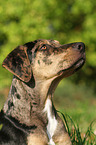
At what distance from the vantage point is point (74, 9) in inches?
706

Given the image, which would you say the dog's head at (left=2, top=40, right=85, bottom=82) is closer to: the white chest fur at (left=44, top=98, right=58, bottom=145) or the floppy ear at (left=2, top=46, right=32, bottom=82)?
the floppy ear at (left=2, top=46, right=32, bottom=82)

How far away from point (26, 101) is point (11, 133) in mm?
552

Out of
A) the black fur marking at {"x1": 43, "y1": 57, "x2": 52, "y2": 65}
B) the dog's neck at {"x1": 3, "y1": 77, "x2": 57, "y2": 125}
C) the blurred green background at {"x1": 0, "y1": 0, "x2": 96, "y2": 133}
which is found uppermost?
the black fur marking at {"x1": 43, "y1": 57, "x2": 52, "y2": 65}

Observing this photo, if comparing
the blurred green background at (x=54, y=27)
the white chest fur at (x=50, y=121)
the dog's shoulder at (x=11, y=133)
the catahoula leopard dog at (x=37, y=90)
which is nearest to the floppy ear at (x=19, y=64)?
the catahoula leopard dog at (x=37, y=90)

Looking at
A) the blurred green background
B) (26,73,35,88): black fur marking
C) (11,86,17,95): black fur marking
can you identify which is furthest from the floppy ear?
the blurred green background

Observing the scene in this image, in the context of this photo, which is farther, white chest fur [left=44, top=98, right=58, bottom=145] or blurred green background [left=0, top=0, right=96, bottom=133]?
blurred green background [left=0, top=0, right=96, bottom=133]

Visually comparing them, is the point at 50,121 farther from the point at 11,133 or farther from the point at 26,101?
the point at 11,133

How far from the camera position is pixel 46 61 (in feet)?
12.9

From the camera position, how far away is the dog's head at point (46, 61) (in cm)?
378

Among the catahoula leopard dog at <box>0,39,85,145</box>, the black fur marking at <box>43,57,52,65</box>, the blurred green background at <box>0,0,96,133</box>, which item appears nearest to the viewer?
the catahoula leopard dog at <box>0,39,85,145</box>

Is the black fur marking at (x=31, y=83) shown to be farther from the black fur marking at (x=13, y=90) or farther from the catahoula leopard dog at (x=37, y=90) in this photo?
the black fur marking at (x=13, y=90)

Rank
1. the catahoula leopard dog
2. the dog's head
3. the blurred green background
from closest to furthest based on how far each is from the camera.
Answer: the catahoula leopard dog < the dog's head < the blurred green background

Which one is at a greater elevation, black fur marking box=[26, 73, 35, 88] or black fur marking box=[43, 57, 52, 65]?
black fur marking box=[43, 57, 52, 65]

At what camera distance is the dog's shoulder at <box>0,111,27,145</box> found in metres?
3.50
